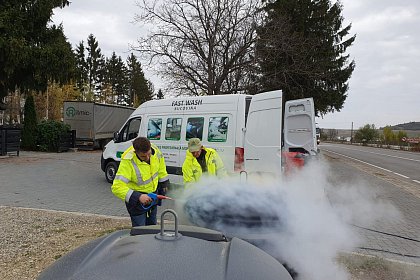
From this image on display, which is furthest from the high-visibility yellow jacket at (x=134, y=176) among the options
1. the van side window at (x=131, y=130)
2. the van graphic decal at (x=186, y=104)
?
the van side window at (x=131, y=130)

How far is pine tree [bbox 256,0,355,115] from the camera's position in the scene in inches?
727

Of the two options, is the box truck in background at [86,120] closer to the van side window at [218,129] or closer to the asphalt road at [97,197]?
the asphalt road at [97,197]

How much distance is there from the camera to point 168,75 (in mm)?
19234

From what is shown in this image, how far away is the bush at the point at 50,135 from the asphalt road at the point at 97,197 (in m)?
8.04

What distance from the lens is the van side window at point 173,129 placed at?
9102 millimetres

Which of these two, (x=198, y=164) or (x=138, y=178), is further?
(x=198, y=164)

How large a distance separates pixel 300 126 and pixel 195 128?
3.70 metres

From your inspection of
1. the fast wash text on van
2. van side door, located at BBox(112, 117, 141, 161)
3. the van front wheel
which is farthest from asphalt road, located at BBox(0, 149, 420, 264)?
the fast wash text on van

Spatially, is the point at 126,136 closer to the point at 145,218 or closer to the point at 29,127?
the point at 145,218

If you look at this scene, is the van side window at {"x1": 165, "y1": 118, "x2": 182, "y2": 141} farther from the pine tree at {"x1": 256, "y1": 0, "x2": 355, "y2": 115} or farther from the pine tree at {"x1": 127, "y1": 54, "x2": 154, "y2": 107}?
the pine tree at {"x1": 127, "y1": 54, "x2": 154, "y2": 107}

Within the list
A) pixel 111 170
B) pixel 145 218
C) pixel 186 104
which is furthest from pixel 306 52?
pixel 145 218

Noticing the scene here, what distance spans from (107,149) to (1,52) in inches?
518

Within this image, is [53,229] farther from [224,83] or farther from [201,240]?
[224,83]

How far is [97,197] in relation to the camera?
8.94m
